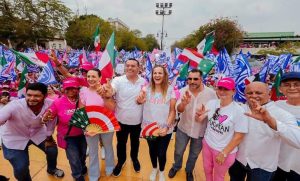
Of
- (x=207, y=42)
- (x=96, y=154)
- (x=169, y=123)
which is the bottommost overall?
(x=96, y=154)

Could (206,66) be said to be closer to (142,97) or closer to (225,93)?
(142,97)

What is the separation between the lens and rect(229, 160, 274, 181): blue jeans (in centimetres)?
239

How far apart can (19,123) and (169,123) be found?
1.93 meters

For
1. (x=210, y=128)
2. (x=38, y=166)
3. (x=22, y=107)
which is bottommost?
(x=38, y=166)

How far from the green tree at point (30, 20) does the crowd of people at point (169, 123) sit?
32189 mm

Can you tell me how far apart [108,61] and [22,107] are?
4.45ft

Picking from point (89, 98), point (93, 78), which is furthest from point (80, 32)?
point (89, 98)

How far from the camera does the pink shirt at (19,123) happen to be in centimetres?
273

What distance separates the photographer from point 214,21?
41656 mm

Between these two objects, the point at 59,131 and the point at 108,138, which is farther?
the point at 108,138

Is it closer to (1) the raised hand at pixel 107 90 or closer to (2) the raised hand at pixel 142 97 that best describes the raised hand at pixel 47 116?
(1) the raised hand at pixel 107 90

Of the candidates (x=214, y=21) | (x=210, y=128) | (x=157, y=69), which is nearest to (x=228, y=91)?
(x=210, y=128)

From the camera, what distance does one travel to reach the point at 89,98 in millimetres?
3076

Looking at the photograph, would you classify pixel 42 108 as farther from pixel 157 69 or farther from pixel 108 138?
pixel 157 69
